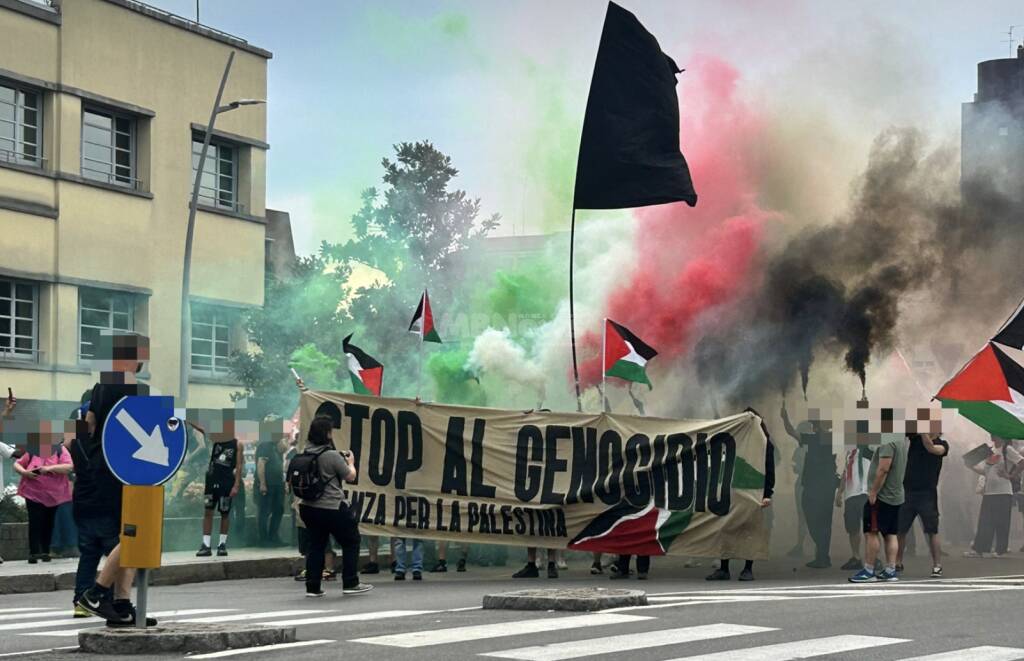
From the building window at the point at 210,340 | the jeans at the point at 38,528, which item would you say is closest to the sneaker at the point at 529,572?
the jeans at the point at 38,528

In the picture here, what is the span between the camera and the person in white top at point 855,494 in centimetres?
1696

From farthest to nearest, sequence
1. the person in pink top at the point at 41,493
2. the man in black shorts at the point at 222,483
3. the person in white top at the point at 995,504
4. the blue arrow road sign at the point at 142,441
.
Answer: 1. the person in white top at the point at 995,504
2. the man in black shorts at the point at 222,483
3. the person in pink top at the point at 41,493
4. the blue arrow road sign at the point at 142,441

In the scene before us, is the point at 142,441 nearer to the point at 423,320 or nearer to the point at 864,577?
the point at 864,577

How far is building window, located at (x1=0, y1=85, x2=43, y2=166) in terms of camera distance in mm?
30688

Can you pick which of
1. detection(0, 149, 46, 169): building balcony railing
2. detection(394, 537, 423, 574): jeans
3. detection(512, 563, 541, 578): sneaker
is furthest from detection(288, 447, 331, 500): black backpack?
detection(0, 149, 46, 169): building balcony railing

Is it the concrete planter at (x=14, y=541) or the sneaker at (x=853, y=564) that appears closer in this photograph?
the sneaker at (x=853, y=564)

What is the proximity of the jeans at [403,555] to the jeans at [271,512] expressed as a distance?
3.54m

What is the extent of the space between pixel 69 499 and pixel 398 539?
13.7 ft

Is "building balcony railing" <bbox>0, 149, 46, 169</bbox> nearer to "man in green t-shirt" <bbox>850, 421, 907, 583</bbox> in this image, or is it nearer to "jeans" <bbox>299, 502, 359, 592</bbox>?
"jeans" <bbox>299, 502, 359, 592</bbox>

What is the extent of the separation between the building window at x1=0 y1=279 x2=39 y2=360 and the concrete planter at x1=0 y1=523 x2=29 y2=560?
13.3m

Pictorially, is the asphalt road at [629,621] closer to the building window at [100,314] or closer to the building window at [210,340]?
the building window at [100,314]

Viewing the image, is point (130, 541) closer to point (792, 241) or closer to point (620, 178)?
point (620, 178)

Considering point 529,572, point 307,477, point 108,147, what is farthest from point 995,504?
point 108,147

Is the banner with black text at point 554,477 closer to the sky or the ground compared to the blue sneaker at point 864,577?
closer to the sky
